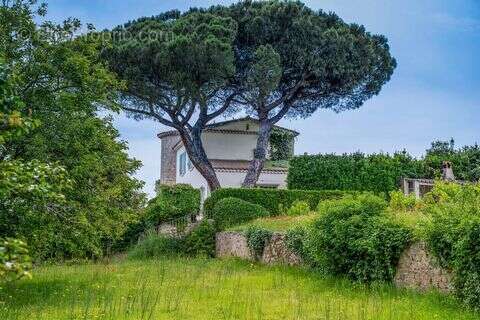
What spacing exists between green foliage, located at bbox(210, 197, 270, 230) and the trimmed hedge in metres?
1.49

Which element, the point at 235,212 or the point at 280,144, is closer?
the point at 235,212

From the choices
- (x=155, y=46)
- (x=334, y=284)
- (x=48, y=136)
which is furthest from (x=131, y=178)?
(x=155, y=46)

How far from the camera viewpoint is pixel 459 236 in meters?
10.1

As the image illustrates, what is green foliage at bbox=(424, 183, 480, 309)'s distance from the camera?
9.72 m

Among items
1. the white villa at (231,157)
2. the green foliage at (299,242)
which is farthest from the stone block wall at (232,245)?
the white villa at (231,157)

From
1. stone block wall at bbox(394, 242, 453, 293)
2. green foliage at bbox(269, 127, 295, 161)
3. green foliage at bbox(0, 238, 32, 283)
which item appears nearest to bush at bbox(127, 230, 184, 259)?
stone block wall at bbox(394, 242, 453, 293)

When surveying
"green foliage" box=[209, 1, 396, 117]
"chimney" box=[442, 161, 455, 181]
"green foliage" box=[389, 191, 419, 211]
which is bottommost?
"green foliage" box=[389, 191, 419, 211]

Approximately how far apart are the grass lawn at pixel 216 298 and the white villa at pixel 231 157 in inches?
771

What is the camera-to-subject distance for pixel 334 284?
13.4 metres

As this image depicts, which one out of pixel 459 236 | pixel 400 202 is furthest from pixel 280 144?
pixel 459 236

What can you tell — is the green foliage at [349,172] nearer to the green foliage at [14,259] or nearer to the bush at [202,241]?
the bush at [202,241]

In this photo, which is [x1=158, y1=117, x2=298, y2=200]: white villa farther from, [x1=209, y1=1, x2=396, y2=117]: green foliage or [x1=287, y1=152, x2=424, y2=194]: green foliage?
[x1=209, y1=1, x2=396, y2=117]: green foliage

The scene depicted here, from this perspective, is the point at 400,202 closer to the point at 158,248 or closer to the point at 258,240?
the point at 258,240

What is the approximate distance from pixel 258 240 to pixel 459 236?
35.2 feet
